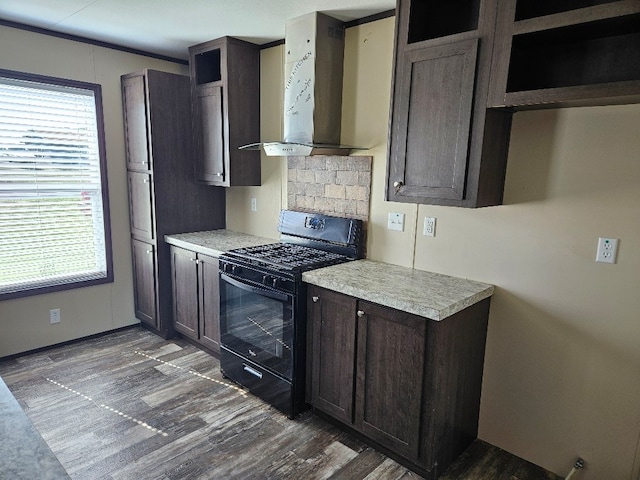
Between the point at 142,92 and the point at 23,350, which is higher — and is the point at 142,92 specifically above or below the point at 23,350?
above

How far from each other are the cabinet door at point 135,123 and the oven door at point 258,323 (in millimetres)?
1394

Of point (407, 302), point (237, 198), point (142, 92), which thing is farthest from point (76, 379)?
point (407, 302)

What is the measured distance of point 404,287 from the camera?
2209 mm

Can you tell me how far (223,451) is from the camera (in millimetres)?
2285

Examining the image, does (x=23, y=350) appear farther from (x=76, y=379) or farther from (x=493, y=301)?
(x=493, y=301)

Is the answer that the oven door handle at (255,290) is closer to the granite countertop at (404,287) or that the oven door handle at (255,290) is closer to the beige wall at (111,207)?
the granite countertop at (404,287)

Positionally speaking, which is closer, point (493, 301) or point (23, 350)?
point (493, 301)

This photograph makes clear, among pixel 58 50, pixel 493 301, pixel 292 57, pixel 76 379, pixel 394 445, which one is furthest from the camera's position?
pixel 58 50

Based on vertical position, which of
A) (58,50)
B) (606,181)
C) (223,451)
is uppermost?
(58,50)

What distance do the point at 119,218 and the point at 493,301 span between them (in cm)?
315

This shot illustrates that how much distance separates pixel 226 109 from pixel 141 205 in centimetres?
114

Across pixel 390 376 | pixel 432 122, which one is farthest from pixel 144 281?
pixel 432 122

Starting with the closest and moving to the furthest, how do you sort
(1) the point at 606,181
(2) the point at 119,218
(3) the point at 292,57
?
(1) the point at 606,181 → (3) the point at 292,57 → (2) the point at 119,218

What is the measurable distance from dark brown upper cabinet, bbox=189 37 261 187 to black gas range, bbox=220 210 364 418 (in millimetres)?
698
